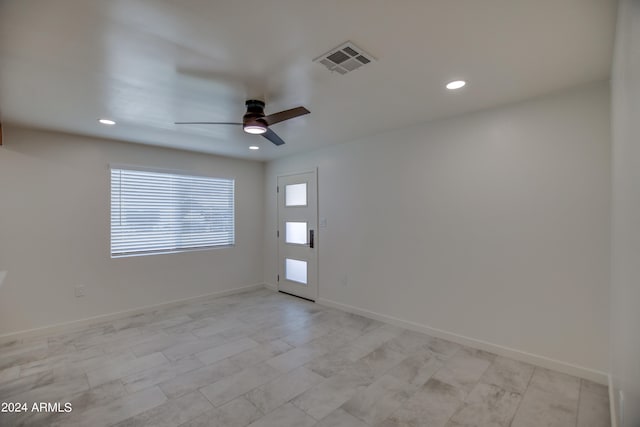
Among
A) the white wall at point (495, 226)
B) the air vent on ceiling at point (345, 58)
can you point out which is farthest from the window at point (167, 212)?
the air vent on ceiling at point (345, 58)

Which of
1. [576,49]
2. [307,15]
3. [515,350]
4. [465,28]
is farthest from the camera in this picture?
[515,350]

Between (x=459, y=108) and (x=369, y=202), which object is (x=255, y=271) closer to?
(x=369, y=202)

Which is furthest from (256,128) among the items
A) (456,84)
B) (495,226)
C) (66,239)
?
(66,239)

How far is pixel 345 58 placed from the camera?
6.51 ft

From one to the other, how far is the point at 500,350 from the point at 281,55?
130 inches

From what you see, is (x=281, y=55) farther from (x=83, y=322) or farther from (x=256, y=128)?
(x=83, y=322)

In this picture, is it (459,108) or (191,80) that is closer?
(191,80)

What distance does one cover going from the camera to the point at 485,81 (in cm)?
236

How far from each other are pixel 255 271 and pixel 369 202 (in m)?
2.83

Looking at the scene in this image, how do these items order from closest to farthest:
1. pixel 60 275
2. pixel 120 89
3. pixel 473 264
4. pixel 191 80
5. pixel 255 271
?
pixel 191 80 < pixel 120 89 < pixel 473 264 < pixel 60 275 < pixel 255 271

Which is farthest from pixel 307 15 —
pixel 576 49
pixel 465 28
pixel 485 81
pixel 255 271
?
pixel 255 271

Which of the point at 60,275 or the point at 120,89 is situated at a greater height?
the point at 120,89

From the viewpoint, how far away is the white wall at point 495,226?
8.00 feet

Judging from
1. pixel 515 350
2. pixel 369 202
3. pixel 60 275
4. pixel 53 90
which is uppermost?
pixel 53 90
